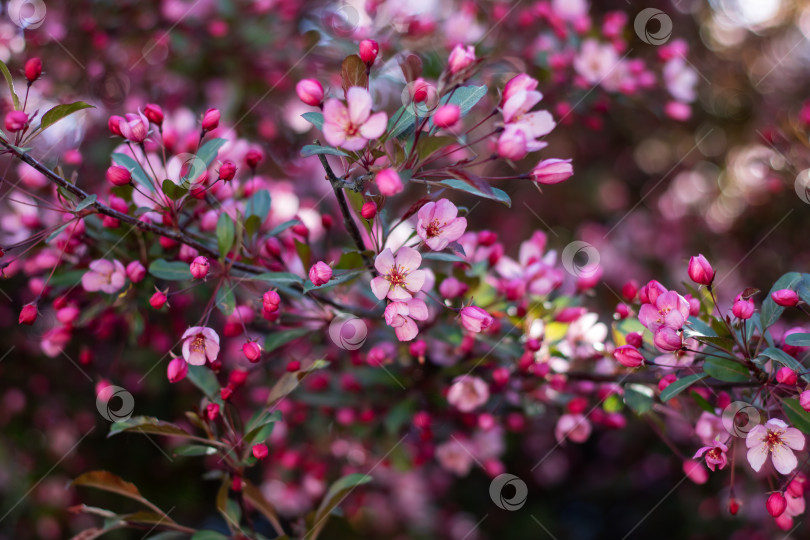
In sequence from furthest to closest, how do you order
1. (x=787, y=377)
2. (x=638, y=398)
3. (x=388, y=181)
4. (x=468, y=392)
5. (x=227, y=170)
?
(x=468, y=392), (x=638, y=398), (x=227, y=170), (x=787, y=377), (x=388, y=181)

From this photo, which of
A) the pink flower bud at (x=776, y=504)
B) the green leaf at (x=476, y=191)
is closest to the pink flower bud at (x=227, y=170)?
the green leaf at (x=476, y=191)

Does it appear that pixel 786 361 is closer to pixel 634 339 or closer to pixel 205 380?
pixel 634 339

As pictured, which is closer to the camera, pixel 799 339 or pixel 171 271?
pixel 799 339

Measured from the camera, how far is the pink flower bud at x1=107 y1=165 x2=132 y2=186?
43.4 inches

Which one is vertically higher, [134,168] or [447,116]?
[447,116]

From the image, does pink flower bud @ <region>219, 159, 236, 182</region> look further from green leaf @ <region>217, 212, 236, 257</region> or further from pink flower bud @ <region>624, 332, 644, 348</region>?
pink flower bud @ <region>624, 332, 644, 348</region>

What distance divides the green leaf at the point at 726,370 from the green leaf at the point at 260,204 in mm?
918

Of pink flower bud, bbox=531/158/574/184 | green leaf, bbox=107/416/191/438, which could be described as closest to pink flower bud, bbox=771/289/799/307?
pink flower bud, bbox=531/158/574/184

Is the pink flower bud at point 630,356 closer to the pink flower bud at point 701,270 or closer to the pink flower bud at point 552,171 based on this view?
the pink flower bud at point 701,270

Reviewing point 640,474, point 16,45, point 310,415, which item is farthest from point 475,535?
point 16,45

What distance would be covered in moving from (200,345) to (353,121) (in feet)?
1.73

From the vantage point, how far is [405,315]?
1075 millimetres

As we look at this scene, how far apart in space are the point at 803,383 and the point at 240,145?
133 cm

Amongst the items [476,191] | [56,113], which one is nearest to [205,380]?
[56,113]
